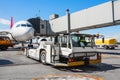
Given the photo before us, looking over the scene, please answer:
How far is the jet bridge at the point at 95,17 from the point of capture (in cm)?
2500

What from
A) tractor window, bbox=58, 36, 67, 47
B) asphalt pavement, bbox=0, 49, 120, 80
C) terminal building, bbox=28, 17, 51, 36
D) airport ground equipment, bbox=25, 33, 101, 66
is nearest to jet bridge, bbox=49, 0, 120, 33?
terminal building, bbox=28, 17, 51, 36

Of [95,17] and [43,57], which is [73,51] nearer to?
[43,57]

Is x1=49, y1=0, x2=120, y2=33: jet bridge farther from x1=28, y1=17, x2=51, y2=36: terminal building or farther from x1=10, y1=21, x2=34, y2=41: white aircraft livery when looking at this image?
x1=28, y1=17, x2=51, y2=36: terminal building

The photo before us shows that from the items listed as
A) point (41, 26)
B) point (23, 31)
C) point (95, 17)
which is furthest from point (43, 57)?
point (41, 26)

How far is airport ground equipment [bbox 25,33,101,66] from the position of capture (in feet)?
38.5

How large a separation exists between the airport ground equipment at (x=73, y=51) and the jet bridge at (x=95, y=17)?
1323 cm

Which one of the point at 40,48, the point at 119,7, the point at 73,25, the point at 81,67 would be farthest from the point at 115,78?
the point at 73,25

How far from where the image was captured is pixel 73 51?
11625 millimetres

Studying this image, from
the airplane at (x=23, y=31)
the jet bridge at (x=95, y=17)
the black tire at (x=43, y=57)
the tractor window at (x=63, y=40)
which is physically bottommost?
the black tire at (x=43, y=57)

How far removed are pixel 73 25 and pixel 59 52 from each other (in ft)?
74.3

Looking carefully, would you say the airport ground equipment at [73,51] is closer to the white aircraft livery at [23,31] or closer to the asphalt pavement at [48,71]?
the asphalt pavement at [48,71]

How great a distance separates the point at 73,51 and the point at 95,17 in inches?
714

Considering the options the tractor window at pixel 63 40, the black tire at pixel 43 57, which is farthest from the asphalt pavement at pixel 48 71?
the tractor window at pixel 63 40

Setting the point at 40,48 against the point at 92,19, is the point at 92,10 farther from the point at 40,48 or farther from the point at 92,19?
the point at 40,48
